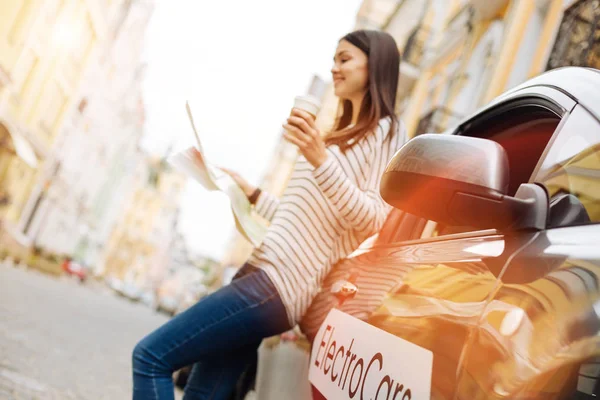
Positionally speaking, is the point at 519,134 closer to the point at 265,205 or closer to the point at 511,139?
the point at 511,139

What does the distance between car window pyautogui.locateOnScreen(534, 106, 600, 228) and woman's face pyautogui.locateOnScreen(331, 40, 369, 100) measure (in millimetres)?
1086

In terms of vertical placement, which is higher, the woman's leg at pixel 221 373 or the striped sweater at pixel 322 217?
the striped sweater at pixel 322 217

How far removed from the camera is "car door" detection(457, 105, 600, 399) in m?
0.91

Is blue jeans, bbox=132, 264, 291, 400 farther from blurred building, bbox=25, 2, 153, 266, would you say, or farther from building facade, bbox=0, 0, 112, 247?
blurred building, bbox=25, 2, 153, 266

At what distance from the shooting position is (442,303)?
126cm

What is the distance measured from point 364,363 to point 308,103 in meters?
0.84

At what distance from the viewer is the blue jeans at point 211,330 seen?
2018 millimetres

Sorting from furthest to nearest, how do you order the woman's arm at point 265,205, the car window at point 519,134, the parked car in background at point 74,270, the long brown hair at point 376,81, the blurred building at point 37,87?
the parked car in background at point 74,270, the blurred building at point 37,87, the woman's arm at point 265,205, the long brown hair at point 376,81, the car window at point 519,134

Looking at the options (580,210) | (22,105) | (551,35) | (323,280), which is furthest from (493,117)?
(22,105)

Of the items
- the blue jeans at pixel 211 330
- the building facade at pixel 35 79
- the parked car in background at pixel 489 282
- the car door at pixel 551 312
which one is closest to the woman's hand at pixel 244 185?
the blue jeans at pixel 211 330

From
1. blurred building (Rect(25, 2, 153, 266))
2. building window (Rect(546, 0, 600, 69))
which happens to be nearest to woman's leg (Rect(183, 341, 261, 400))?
building window (Rect(546, 0, 600, 69))

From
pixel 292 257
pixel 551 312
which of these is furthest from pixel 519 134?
pixel 551 312

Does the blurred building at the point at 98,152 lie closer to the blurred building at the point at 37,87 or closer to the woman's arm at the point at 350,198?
the blurred building at the point at 37,87

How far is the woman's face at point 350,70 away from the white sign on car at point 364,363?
0.90m
